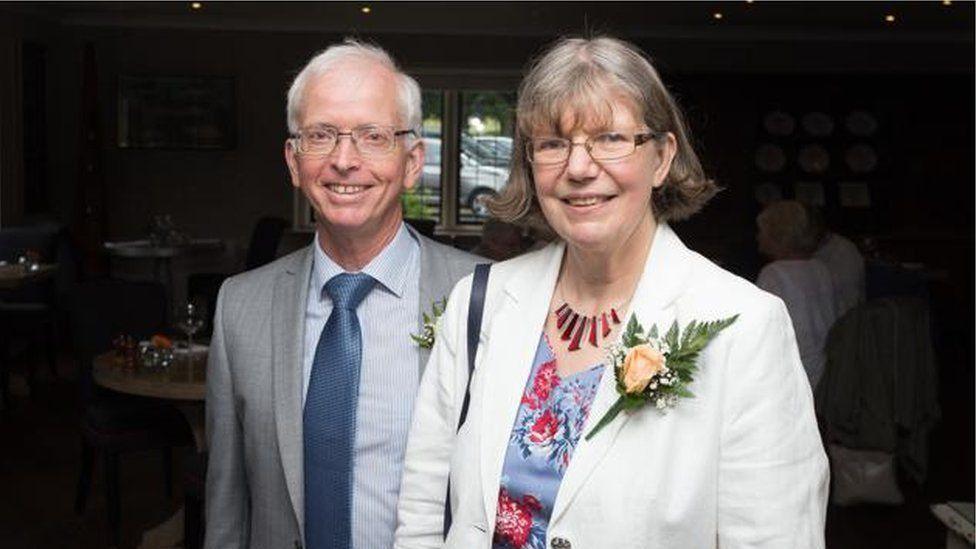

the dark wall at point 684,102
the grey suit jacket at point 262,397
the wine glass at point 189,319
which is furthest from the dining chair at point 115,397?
the dark wall at point 684,102

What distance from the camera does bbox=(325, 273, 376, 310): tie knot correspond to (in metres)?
2.19

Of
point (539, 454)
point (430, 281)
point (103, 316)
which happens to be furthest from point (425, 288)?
point (103, 316)

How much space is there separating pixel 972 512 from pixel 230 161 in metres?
10.3

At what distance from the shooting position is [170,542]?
5.49m

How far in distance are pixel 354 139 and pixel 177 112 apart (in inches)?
447

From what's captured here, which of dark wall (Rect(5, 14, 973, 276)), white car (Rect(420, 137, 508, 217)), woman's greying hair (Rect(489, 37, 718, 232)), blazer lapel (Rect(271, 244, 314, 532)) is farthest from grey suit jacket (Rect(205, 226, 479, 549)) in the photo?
white car (Rect(420, 137, 508, 217))

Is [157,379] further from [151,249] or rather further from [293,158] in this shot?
[151,249]

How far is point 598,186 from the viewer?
A: 1.77m

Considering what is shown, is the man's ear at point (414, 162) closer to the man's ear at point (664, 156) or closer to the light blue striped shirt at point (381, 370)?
the light blue striped shirt at point (381, 370)

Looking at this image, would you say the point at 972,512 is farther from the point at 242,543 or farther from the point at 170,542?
the point at 170,542

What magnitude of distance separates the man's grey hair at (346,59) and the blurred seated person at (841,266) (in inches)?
171

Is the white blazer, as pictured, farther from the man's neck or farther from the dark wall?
the dark wall

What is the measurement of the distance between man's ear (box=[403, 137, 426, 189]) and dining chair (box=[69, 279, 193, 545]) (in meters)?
3.72

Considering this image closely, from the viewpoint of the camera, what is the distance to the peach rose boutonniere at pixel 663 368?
1.69 m
